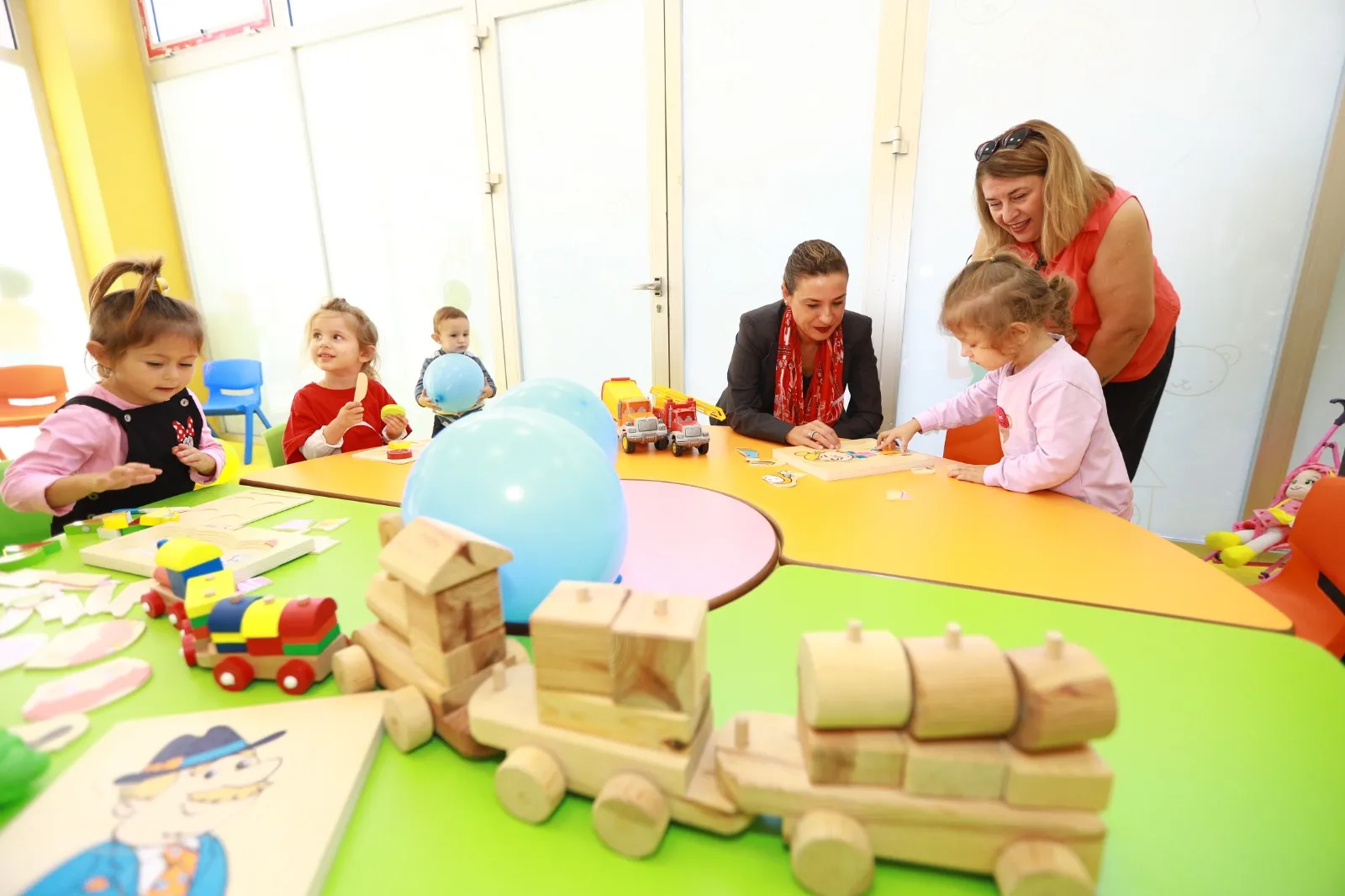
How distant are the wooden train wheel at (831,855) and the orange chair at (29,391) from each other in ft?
13.5

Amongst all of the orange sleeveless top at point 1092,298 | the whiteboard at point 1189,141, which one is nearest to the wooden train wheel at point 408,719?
the orange sleeveless top at point 1092,298

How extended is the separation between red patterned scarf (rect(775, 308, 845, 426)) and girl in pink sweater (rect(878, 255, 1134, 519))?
21.9 inches

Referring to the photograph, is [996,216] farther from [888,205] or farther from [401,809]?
[401,809]

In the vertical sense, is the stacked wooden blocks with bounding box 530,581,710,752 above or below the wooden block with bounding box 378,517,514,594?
below

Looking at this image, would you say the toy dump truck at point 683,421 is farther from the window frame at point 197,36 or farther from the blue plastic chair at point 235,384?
the window frame at point 197,36

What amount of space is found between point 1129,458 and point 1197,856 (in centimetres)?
143

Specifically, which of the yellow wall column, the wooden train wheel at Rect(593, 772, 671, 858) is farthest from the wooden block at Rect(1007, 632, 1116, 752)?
the yellow wall column

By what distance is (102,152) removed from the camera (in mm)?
3643

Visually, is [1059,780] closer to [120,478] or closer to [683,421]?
[683,421]

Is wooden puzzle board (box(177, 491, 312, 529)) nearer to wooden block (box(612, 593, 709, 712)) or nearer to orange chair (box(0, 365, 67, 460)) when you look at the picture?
wooden block (box(612, 593, 709, 712))

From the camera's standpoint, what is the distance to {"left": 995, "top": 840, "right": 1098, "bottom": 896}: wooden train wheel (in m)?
0.36

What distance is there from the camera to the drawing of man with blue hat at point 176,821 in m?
0.38

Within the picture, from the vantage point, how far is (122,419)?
4.04 ft

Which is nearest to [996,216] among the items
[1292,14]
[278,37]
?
[1292,14]
